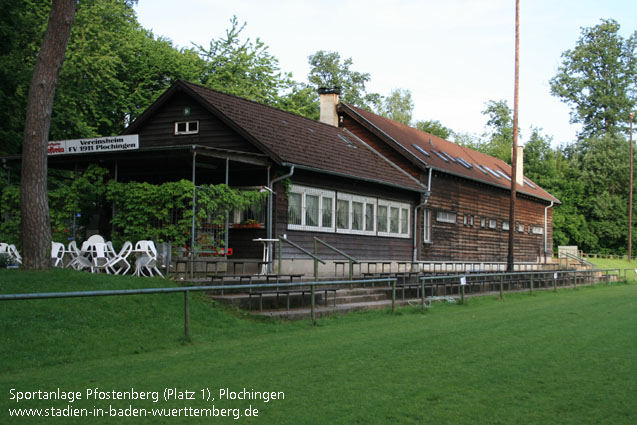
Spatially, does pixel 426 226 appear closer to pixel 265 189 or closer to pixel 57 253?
pixel 265 189

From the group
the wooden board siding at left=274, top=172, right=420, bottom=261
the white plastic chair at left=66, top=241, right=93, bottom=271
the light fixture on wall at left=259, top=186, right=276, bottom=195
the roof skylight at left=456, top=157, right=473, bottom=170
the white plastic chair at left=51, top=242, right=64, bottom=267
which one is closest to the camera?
the white plastic chair at left=66, top=241, right=93, bottom=271

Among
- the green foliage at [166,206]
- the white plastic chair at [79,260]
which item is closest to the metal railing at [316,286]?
the green foliage at [166,206]

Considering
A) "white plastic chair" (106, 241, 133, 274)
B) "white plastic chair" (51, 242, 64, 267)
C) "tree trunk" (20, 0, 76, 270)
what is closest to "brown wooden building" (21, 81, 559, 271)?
"white plastic chair" (106, 241, 133, 274)

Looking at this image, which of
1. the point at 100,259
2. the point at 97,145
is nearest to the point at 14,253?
the point at 100,259

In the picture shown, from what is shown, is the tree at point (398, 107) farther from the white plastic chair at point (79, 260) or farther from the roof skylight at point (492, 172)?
the white plastic chair at point (79, 260)

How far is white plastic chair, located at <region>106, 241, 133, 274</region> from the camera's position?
15944 millimetres

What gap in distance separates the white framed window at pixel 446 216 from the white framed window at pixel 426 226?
2.33ft

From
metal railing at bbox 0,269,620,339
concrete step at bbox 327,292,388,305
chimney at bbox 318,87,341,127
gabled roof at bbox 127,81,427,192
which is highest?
chimney at bbox 318,87,341,127

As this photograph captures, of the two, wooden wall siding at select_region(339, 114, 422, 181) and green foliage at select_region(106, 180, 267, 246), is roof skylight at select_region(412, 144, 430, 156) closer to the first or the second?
wooden wall siding at select_region(339, 114, 422, 181)

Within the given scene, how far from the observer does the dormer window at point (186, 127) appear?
2119 cm

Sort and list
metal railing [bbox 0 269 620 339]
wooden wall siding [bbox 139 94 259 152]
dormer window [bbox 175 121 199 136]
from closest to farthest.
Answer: metal railing [bbox 0 269 620 339] < wooden wall siding [bbox 139 94 259 152] < dormer window [bbox 175 121 199 136]

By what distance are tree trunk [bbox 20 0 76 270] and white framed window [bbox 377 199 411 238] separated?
530 inches

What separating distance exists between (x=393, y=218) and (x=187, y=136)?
28.9 ft

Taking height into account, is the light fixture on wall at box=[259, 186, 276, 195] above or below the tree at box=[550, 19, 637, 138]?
below
